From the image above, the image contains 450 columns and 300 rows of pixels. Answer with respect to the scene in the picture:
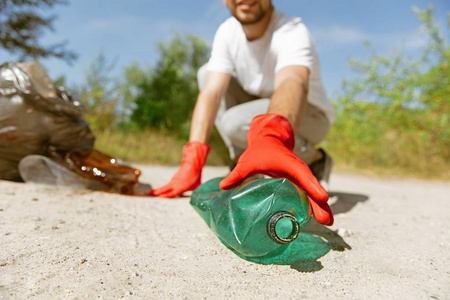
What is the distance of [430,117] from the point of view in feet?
16.2

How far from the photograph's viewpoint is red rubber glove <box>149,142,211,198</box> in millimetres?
1884

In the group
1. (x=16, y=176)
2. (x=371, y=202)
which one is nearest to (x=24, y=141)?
(x=16, y=176)

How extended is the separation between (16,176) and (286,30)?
1910 millimetres

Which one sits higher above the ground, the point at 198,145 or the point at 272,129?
the point at 272,129

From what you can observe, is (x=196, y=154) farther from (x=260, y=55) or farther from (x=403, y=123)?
(x=403, y=123)

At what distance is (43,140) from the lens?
1995 mm

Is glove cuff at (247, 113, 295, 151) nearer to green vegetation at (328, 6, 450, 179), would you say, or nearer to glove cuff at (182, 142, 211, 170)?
glove cuff at (182, 142, 211, 170)

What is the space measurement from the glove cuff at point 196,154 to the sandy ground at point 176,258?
1.07ft

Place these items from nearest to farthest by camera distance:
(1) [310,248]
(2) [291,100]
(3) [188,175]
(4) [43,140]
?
(1) [310,248], (2) [291,100], (3) [188,175], (4) [43,140]

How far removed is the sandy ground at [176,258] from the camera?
843mm

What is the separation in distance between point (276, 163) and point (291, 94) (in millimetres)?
567

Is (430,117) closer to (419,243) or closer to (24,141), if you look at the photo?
(419,243)

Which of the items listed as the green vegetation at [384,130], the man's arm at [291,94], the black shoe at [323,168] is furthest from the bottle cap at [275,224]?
the green vegetation at [384,130]

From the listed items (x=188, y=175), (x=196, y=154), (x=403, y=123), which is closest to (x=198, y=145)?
(x=196, y=154)
